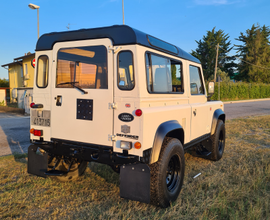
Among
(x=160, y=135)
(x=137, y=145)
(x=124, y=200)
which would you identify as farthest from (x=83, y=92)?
(x=124, y=200)

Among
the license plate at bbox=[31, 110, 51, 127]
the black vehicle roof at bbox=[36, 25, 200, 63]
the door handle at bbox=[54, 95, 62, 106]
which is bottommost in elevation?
the license plate at bbox=[31, 110, 51, 127]

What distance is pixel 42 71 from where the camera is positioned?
3641mm

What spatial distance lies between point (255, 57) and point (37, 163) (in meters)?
48.3

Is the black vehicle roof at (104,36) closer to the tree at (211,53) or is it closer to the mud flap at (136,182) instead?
the mud flap at (136,182)

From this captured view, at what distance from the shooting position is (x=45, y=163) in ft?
11.6

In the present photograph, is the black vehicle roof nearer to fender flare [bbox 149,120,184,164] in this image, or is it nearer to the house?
fender flare [bbox 149,120,184,164]

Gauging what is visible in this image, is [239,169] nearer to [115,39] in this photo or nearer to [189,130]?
[189,130]

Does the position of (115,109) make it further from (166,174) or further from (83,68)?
(166,174)

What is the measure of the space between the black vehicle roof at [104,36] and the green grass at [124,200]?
2169 mm

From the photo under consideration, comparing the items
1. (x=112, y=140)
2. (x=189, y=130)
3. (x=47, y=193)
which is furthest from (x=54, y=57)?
(x=189, y=130)

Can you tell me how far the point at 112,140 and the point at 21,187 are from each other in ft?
6.19

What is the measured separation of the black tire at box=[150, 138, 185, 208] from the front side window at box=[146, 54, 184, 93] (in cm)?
80

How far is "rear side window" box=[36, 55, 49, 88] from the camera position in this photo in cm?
360

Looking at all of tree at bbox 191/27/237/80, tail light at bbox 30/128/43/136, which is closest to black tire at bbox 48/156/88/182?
tail light at bbox 30/128/43/136
